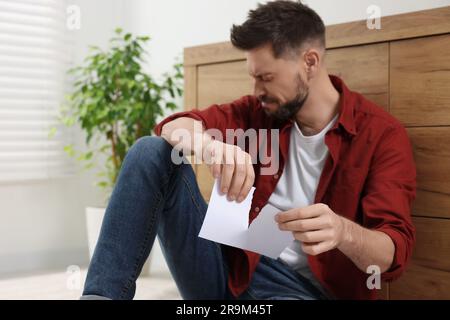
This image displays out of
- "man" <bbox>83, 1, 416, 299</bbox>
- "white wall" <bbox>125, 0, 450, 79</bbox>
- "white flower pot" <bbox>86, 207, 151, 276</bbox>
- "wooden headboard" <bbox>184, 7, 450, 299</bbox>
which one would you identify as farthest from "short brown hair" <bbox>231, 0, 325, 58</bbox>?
"white flower pot" <bbox>86, 207, 151, 276</bbox>

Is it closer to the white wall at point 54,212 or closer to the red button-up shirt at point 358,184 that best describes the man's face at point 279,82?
the red button-up shirt at point 358,184

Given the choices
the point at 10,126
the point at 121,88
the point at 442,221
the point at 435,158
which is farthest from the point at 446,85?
the point at 10,126

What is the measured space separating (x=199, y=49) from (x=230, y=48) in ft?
0.45

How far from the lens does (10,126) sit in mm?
2572

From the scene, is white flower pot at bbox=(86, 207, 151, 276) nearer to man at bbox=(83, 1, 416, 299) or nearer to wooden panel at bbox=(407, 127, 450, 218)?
man at bbox=(83, 1, 416, 299)

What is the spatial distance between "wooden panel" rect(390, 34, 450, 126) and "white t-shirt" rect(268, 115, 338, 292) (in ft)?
0.54


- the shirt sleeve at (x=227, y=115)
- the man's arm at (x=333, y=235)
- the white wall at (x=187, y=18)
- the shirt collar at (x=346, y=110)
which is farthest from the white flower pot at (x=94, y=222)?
the man's arm at (x=333, y=235)

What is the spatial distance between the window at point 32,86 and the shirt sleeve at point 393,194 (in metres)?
1.74

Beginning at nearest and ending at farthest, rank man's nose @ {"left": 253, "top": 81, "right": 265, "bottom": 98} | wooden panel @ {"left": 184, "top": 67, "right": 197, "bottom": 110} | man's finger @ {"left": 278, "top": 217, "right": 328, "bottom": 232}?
man's finger @ {"left": 278, "top": 217, "right": 328, "bottom": 232} → man's nose @ {"left": 253, "top": 81, "right": 265, "bottom": 98} → wooden panel @ {"left": 184, "top": 67, "right": 197, "bottom": 110}

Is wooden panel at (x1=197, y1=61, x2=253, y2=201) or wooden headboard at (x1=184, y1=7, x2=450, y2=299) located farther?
wooden panel at (x1=197, y1=61, x2=253, y2=201)

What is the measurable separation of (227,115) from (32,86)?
1409 millimetres

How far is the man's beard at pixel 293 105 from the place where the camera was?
4.67 feet

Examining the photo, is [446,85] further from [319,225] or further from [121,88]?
[121,88]

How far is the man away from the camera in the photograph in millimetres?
1175
